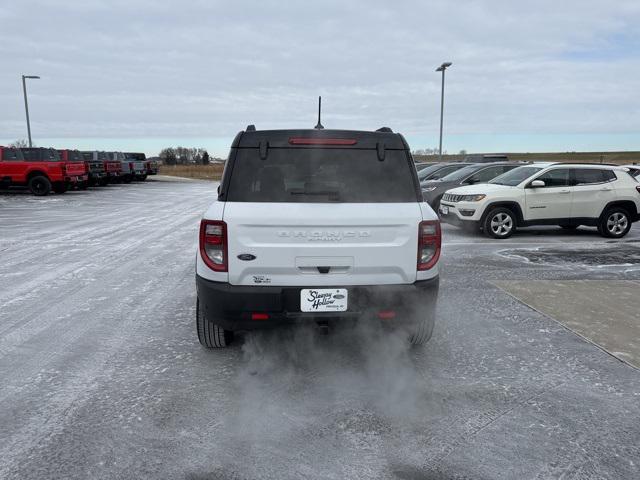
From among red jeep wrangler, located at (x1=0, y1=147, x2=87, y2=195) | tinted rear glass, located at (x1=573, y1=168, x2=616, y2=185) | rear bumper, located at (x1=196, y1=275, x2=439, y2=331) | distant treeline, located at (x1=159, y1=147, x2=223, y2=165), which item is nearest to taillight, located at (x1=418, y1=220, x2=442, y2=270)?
rear bumper, located at (x1=196, y1=275, x2=439, y2=331)

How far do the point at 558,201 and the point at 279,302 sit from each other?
30.1 ft

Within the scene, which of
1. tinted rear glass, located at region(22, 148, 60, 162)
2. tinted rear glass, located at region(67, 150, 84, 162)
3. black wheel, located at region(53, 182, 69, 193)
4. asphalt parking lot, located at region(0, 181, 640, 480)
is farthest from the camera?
tinted rear glass, located at region(67, 150, 84, 162)

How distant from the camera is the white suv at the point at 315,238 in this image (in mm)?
3605

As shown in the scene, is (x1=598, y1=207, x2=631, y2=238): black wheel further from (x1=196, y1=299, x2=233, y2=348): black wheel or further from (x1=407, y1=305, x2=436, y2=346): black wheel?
(x1=196, y1=299, x2=233, y2=348): black wheel

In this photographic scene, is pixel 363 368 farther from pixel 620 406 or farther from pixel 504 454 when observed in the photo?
pixel 620 406

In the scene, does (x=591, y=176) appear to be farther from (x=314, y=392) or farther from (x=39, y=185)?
(x=39, y=185)

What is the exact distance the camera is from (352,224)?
11.9 ft

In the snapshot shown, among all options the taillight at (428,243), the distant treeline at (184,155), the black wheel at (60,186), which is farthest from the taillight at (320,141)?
the distant treeline at (184,155)

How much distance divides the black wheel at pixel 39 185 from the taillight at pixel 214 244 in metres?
20.9

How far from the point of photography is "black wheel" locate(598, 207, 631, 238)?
11.2 meters

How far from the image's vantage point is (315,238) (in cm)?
361

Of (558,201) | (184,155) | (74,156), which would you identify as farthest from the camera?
(184,155)

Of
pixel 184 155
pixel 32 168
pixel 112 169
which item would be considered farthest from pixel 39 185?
pixel 184 155

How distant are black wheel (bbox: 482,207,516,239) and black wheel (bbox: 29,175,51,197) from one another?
60.7 feet
